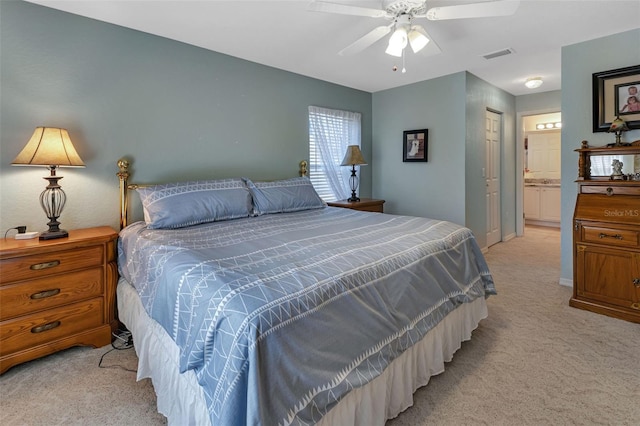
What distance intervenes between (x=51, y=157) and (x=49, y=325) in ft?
3.57

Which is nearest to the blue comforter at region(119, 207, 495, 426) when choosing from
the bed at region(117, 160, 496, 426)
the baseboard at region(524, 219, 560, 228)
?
the bed at region(117, 160, 496, 426)

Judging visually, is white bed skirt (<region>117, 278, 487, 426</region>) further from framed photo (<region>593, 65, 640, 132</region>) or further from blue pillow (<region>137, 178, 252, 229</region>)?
framed photo (<region>593, 65, 640, 132</region>)

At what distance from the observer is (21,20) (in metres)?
2.19

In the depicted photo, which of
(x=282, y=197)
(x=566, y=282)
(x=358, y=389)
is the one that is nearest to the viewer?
(x=358, y=389)

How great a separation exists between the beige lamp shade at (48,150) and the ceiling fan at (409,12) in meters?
1.87

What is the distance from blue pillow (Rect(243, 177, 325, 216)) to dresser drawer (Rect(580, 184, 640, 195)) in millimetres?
2411

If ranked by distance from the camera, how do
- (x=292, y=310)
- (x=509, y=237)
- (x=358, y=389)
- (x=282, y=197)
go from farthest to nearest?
(x=509, y=237), (x=282, y=197), (x=358, y=389), (x=292, y=310)

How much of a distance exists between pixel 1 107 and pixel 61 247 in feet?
3.51

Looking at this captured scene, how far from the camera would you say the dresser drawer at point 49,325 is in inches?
74.9

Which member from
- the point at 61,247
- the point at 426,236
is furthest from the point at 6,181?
the point at 426,236

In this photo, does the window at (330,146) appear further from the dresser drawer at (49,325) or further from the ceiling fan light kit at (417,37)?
the dresser drawer at (49,325)

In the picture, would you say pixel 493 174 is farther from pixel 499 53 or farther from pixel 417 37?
pixel 417 37

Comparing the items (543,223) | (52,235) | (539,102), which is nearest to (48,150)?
(52,235)

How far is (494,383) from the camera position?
5.93 ft
